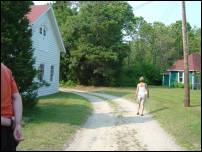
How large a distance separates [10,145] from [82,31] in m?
41.6

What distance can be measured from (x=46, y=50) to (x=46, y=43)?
Result: 487mm

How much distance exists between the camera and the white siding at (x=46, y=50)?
2894 cm

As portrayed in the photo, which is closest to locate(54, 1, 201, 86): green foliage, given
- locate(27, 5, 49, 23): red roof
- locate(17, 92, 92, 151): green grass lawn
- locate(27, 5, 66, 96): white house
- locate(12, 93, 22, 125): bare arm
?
locate(27, 5, 66, 96): white house

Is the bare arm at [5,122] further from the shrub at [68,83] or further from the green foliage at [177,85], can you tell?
the green foliage at [177,85]

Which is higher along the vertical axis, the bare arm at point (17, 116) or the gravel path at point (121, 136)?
the bare arm at point (17, 116)

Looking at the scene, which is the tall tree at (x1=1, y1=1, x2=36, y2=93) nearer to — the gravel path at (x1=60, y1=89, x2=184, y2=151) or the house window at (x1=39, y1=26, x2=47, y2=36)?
the gravel path at (x1=60, y1=89, x2=184, y2=151)

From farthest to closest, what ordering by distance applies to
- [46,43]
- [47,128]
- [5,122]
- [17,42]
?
[46,43] → [17,42] → [47,128] → [5,122]

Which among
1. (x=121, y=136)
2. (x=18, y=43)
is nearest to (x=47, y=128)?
(x=121, y=136)

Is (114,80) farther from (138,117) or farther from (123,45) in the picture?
(138,117)

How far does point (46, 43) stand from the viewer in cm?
3131

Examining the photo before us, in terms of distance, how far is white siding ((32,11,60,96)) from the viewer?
28.9m

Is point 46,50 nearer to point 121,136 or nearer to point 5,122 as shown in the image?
point 121,136

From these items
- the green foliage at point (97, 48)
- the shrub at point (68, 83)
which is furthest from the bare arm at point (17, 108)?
the shrub at point (68, 83)

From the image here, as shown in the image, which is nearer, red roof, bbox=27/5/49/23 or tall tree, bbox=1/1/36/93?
tall tree, bbox=1/1/36/93
